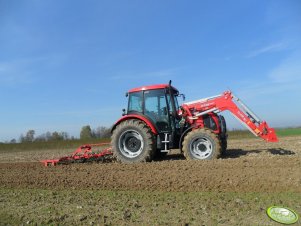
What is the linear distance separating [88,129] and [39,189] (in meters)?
39.7

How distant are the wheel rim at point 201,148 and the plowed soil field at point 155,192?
2.50ft

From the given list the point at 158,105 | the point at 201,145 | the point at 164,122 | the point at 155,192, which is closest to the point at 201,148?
the point at 201,145

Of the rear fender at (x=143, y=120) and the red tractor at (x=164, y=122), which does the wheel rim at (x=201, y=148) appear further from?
the rear fender at (x=143, y=120)

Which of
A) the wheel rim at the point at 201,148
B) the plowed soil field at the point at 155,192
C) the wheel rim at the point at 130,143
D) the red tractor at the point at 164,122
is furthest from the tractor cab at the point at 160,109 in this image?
the plowed soil field at the point at 155,192

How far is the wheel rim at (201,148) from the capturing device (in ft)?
34.0

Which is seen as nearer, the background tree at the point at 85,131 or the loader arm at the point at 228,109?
the loader arm at the point at 228,109

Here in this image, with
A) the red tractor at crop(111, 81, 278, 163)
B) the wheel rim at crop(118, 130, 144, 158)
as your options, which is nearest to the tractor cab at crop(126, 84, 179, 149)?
the red tractor at crop(111, 81, 278, 163)

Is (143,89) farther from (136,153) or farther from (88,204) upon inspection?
(88,204)

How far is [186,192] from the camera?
23.0 feet

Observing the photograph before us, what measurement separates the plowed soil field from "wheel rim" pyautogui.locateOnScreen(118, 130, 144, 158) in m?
1.14

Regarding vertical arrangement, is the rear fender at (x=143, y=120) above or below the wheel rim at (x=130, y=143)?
above

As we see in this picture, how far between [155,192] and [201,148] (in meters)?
3.64

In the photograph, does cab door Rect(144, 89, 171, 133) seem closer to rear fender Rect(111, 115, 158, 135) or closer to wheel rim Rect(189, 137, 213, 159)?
rear fender Rect(111, 115, 158, 135)

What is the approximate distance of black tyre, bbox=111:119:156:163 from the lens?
10.7 meters
